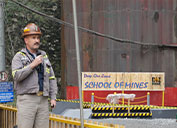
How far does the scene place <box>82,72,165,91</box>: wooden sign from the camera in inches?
658

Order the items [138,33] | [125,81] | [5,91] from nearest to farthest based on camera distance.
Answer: [5,91]
[125,81]
[138,33]

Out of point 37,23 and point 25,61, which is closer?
point 25,61

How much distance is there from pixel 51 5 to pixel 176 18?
13593 mm

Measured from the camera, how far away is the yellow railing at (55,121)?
552cm

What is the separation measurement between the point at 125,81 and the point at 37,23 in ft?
38.4

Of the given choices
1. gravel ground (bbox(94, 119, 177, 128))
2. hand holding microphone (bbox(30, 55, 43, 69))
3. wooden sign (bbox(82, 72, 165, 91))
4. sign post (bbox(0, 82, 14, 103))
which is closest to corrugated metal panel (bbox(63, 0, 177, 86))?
wooden sign (bbox(82, 72, 165, 91))

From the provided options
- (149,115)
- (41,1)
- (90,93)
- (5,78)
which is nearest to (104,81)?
(90,93)

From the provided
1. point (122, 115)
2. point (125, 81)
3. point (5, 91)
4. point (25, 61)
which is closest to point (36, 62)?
point (25, 61)

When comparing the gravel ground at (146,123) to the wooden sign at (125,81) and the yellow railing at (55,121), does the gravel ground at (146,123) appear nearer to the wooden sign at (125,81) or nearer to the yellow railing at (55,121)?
the wooden sign at (125,81)

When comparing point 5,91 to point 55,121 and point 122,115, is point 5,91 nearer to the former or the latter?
point 55,121

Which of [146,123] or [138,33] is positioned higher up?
[138,33]

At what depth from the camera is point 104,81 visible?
16.8 meters

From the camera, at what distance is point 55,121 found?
624cm

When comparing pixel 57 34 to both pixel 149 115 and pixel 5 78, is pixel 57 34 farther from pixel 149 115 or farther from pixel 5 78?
pixel 5 78
